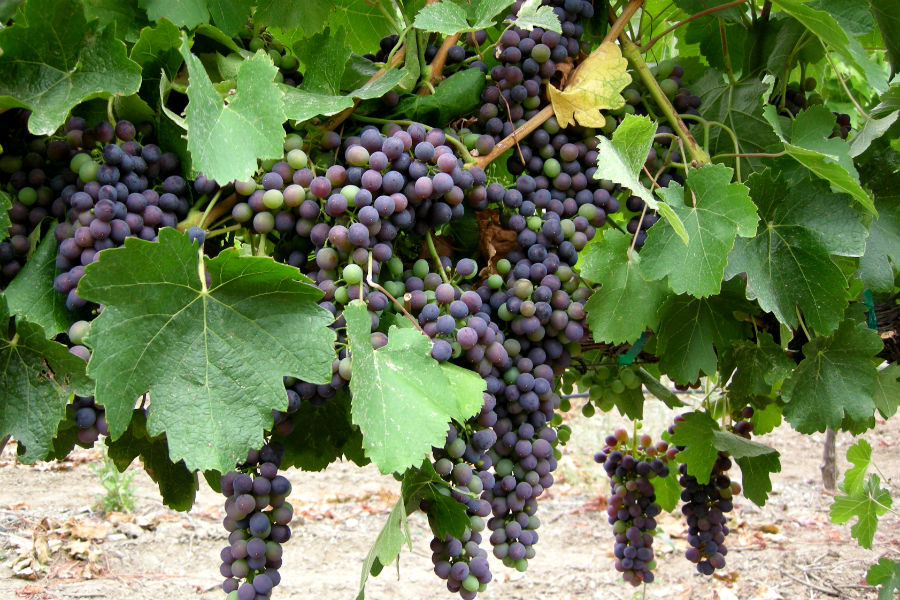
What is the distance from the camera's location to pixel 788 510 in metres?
4.65

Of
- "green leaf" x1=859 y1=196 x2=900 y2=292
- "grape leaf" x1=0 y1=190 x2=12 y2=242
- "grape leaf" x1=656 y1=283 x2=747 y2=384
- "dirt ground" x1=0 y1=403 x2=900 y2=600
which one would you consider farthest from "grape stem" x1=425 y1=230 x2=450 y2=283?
"dirt ground" x1=0 y1=403 x2=900 y2=600

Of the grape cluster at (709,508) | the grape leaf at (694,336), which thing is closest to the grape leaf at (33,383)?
the grape leaf at (694,336)

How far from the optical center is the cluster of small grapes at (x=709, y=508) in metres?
1.97

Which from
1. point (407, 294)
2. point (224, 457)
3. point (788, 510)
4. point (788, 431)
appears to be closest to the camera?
point (224, 457)

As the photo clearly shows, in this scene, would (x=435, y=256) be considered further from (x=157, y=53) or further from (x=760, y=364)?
(x=760, y=364)

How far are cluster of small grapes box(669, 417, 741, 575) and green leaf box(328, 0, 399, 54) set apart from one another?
4.14 feet

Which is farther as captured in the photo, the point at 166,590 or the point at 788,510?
the point at 788,510

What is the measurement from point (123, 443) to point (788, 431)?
626 cm

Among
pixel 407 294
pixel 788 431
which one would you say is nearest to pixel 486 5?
pixel 407 294

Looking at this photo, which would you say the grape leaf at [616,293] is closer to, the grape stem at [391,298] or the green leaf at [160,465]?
the grape stem at [391,298]

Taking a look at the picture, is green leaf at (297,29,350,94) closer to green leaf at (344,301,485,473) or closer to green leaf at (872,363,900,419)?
green leaf at (344,301,485,473)

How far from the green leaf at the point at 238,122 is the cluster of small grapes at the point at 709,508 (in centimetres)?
148

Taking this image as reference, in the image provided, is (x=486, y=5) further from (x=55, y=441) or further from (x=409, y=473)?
(x=55, y=441)

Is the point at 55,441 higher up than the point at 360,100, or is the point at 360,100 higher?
the point at 360,100
